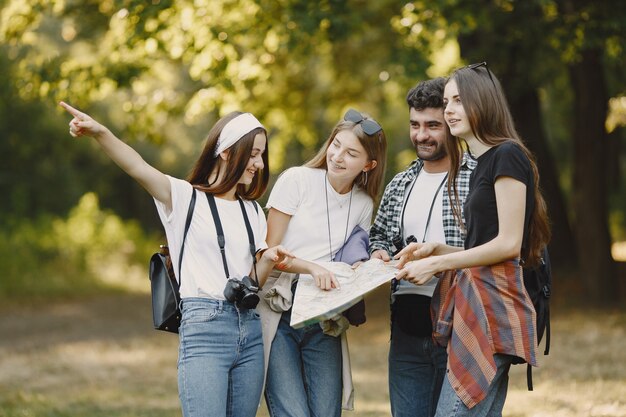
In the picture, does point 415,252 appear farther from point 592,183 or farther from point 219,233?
point 592,183

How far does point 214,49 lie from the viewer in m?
11.1

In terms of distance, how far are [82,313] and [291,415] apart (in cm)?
1399

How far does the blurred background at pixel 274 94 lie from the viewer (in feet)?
34.4

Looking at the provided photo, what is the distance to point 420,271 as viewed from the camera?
3615mm

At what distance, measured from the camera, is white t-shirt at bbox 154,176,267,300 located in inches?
156

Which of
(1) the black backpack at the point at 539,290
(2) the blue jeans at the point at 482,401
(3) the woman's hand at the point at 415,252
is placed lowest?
(2) the blue jeans at the point at 482,401

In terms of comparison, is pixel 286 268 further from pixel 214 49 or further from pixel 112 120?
pixel 112 120

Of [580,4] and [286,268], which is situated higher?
[580,4]

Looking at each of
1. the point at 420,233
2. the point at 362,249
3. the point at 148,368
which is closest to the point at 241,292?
the point at 362,249

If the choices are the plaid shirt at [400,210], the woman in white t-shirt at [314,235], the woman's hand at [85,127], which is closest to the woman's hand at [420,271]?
the plaid shirt at [400,210]

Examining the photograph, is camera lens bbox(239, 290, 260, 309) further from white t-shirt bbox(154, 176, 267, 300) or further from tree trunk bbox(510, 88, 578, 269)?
tree trunk bbox(510, 88, 578, 269)

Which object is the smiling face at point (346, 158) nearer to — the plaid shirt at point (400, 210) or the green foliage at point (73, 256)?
the plaid shirt at point (400, 210)

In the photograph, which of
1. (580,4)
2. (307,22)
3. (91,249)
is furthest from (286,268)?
(91,249)

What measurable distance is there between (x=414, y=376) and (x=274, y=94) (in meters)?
14.2
